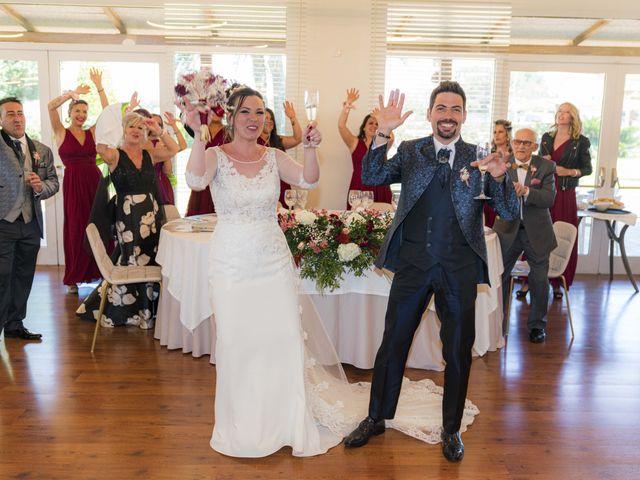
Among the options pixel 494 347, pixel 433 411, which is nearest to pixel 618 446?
pixel 433 411

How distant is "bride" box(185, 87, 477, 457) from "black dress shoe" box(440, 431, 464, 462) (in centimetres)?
61

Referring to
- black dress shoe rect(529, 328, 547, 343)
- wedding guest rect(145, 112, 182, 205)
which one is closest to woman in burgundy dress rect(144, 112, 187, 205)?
wedding guest rect(145, 112, 182, 205)

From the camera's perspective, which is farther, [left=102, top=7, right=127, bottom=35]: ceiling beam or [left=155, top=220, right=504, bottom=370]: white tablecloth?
[left=102, top=7, right=127, bottom=35]: ceiling beam

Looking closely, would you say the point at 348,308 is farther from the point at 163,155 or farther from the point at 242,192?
the point at 163,155

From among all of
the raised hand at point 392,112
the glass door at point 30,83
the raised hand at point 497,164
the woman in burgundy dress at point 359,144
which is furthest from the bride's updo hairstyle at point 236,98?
the glass door at point 30,83

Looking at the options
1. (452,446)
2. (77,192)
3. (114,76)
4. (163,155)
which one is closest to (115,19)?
(114,76)

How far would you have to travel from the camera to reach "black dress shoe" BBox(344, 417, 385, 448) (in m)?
3.27

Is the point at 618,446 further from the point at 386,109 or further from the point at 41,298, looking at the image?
the point at 41,298

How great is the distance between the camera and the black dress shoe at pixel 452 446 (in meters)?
3.16

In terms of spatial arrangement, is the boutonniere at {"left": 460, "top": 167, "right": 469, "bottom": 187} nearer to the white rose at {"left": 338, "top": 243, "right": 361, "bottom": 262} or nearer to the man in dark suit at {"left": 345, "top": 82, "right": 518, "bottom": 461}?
the man in dark suit at {"left": 345, "top": 82, "right": 518, "bottom": 461}

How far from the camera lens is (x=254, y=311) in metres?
3.12

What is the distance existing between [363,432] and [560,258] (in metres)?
2.80

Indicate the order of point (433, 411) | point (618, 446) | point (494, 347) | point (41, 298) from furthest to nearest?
1. point (41, 298)
2. point (494, 347)
3. point (433, 411)
4. point (618, 446)

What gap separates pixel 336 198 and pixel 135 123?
2.58 m
